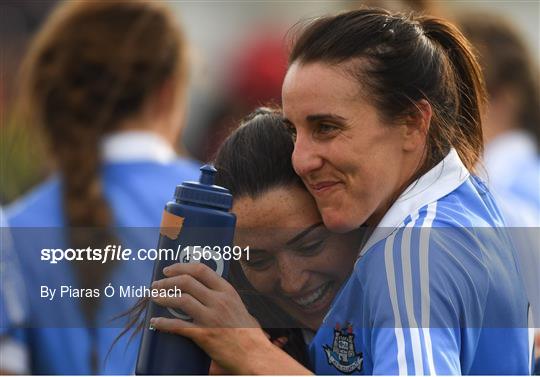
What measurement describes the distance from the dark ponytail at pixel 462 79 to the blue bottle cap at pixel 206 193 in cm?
35

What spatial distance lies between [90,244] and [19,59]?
4.70 feet

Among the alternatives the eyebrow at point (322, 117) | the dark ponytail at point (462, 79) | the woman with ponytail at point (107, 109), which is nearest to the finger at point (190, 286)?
the eyebrow at point (322, 117)

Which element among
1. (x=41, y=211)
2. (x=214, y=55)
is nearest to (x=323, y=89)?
(x=41, y=211)

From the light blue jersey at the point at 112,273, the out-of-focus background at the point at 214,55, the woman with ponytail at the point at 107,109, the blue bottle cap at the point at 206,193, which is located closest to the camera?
the blue bottle cap at the point at 206,193

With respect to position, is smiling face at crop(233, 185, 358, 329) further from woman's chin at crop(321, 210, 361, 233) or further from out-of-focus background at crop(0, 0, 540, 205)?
out-of-focus background at crop(0, 0, 540, 205)

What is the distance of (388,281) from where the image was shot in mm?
1530

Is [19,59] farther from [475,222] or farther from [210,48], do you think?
[475,222]

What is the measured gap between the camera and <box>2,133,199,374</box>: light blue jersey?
2.05 m

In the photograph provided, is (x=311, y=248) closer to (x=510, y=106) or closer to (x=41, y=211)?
(x=41, y=211)

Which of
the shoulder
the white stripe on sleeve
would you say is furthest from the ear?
the shoulder

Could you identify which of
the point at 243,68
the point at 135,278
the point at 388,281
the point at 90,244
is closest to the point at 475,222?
the point at 388,281

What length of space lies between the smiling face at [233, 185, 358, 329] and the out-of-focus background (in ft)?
3.49

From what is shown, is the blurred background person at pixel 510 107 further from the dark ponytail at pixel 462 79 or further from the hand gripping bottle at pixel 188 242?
the hand gripping bottle at pixel 188 242

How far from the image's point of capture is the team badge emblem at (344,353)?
1.59 metres
